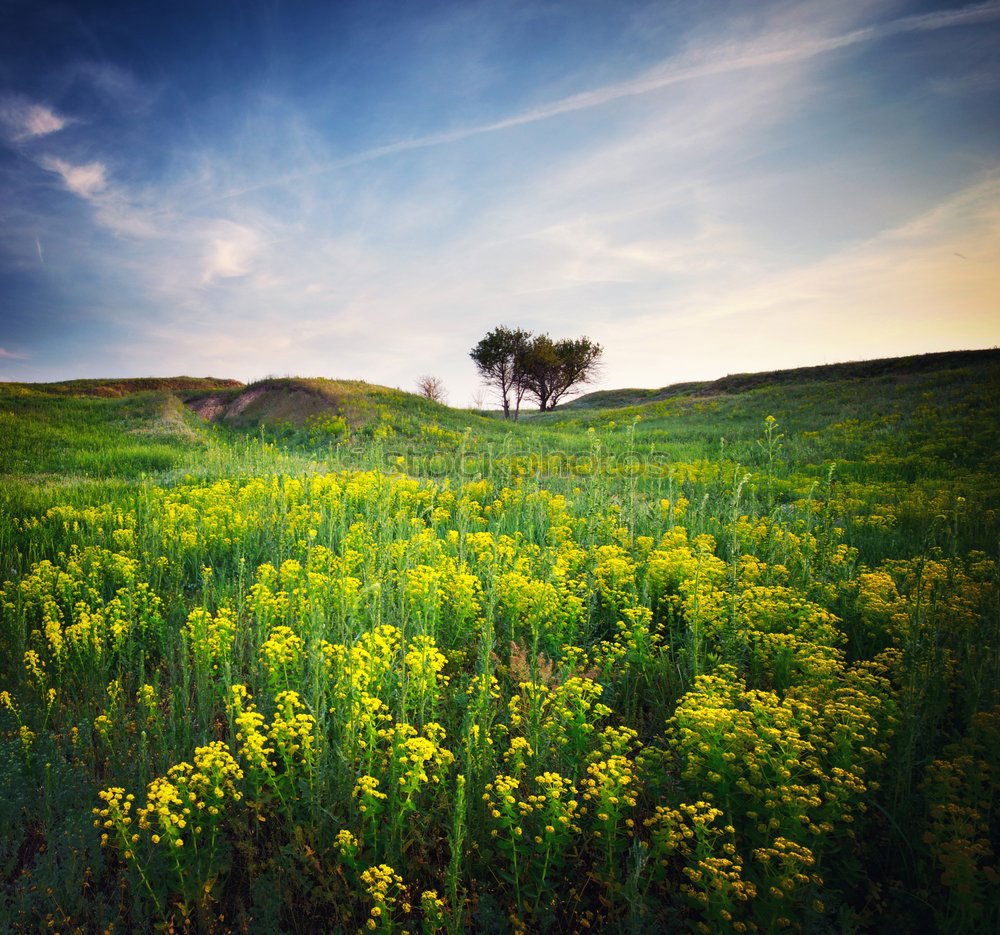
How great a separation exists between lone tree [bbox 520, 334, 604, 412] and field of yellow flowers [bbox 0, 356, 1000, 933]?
5323cm

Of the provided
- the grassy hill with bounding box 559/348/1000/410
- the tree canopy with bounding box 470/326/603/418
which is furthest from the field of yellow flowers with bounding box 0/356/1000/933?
the tree canopy with bounding box 470/326/603/418

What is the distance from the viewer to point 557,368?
59.2m

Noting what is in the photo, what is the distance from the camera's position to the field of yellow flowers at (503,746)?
2.02m

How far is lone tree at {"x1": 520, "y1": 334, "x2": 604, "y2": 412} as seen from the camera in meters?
57.4

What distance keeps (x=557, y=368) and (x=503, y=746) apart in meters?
58.2

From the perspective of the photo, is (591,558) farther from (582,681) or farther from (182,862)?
(182,862)

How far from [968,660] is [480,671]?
3.09 metres

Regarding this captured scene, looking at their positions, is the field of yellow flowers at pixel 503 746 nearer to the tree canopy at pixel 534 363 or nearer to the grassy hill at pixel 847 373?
the grassy hill at pixel 847 373

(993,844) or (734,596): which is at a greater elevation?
(734,596)

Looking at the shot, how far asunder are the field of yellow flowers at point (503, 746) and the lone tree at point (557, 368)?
2096 inches

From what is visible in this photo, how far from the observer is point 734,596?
368cm

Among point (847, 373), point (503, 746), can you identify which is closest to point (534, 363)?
point (847, 373)

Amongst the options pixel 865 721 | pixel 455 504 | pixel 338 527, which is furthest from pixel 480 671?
pixel 455 504

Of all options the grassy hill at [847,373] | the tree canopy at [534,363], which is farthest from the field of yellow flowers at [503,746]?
the tree canopy at [534,363]
